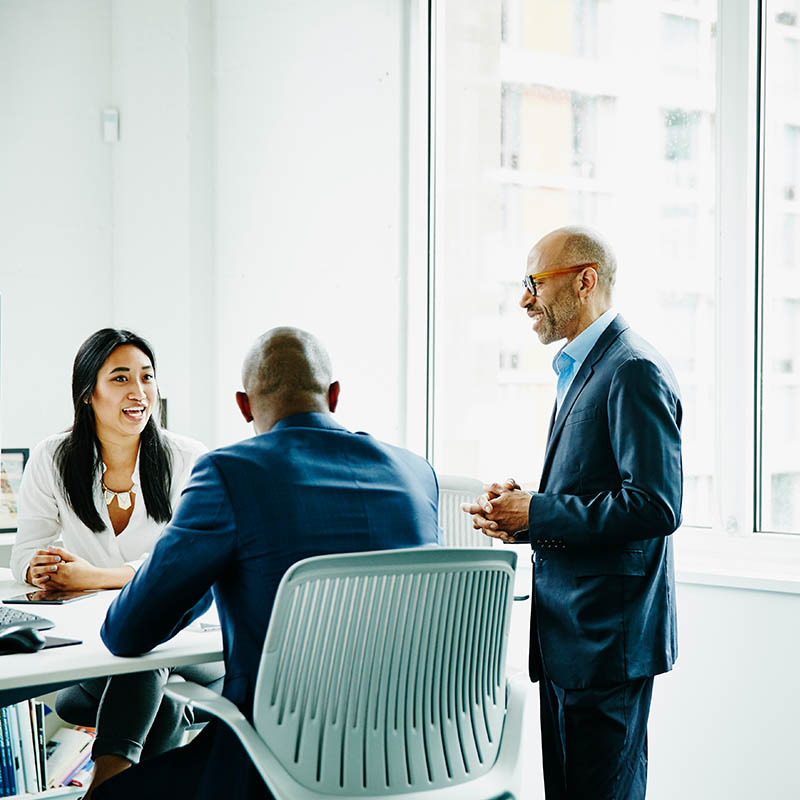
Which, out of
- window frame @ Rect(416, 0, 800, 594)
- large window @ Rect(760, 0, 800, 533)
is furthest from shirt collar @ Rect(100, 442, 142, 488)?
large window @ Rect(760, 0, 800, 533)

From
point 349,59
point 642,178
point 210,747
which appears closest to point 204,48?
point 349,59

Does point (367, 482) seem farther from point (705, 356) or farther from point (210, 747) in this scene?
point (705, 356)

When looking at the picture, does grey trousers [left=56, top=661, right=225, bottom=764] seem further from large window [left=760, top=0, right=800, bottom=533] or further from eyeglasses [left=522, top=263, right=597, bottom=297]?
large window [left=760, top=0, right=800, bottom=533]

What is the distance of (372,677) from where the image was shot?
1537 mm

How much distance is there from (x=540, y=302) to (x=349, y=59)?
174 centimetres

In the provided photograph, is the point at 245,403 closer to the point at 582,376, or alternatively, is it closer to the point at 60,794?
the point at 582,376

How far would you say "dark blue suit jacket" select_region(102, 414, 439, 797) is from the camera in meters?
1.61

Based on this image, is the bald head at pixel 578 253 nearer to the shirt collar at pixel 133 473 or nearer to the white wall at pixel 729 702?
the white wall at pixel 729 702

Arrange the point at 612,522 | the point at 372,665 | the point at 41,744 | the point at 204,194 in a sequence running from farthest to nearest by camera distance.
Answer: the point at 204,194 < the point at 41,744 < the point at 612,522 < the point at 372,665

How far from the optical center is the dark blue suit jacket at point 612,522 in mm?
1958

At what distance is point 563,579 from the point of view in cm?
208

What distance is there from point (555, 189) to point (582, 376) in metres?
1.40

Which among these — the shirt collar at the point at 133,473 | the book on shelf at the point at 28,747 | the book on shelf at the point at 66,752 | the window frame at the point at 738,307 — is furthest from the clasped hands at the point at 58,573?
the window frame at the point at 738,307

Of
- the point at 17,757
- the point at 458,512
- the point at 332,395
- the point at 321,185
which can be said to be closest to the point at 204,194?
the point at 321,185
